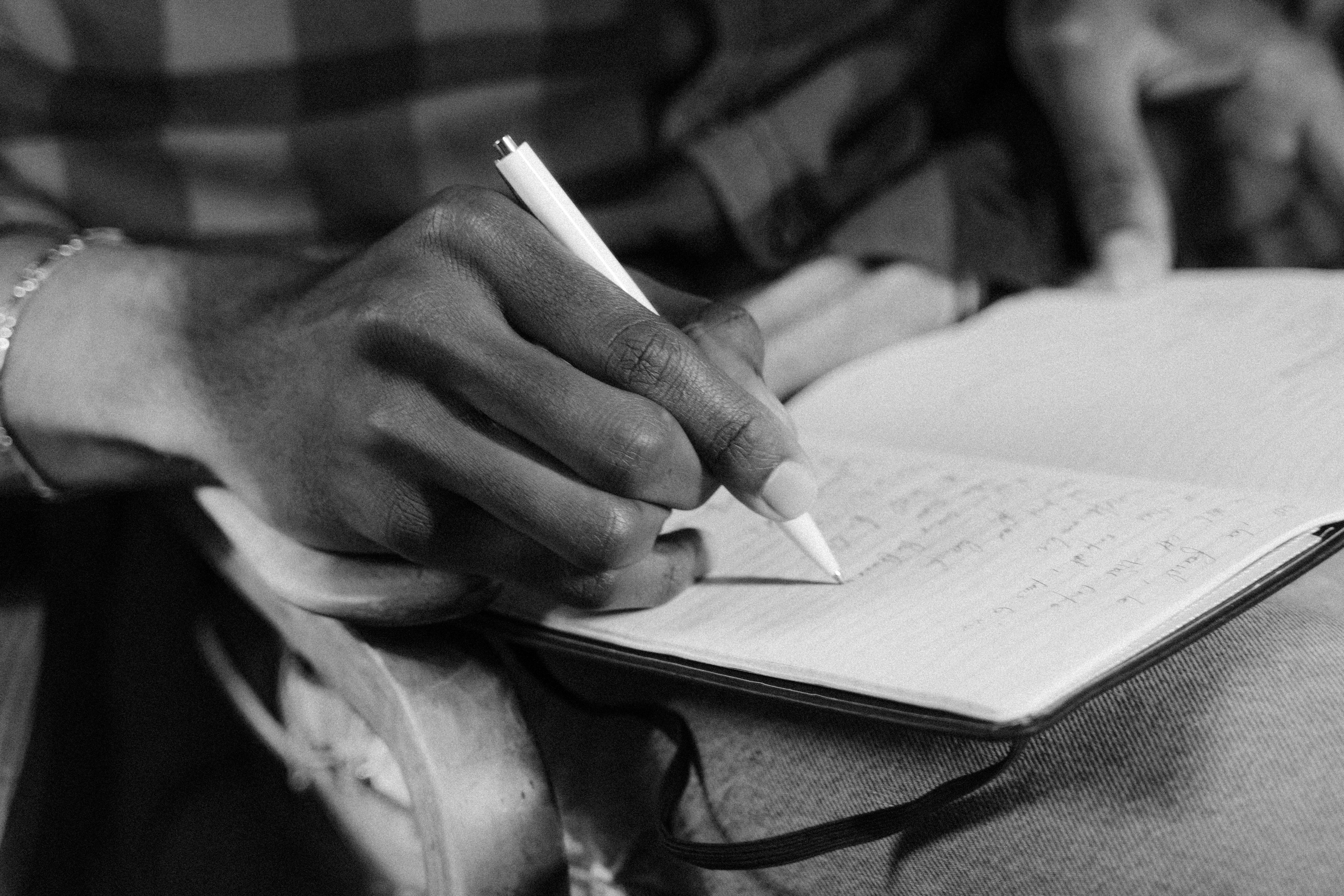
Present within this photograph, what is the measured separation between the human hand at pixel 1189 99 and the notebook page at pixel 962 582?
47 cm

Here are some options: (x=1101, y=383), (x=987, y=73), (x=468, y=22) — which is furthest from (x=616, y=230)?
(x=987, y=73)

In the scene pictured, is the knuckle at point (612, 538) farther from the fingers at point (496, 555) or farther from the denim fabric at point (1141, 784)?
the denim fabric at point (1141, 784)

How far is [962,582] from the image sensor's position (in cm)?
45

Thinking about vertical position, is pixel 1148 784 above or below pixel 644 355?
Answer: below

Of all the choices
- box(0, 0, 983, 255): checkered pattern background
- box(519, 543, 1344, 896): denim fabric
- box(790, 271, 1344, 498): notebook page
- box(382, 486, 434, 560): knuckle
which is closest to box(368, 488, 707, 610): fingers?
box(382, 486, 434, 560): knuckle

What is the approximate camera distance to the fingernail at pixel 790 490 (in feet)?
1.37

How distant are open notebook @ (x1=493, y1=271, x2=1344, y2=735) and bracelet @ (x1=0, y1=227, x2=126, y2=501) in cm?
27

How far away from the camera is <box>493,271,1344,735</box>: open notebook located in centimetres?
39

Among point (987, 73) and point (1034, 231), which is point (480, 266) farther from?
point (987, 73)

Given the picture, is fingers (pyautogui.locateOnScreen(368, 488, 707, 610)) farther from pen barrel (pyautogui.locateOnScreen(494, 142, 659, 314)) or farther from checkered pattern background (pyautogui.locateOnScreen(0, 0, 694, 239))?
checkered pattern background (pyautogui.locateOnScreen(0, 0, 694, 239))

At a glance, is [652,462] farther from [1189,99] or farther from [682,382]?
[1189,99]

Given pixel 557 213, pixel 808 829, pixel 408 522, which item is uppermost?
pixel 557 213

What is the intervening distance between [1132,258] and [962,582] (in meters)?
0.56

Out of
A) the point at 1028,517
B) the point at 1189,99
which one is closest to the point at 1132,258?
the point at 1189,99
